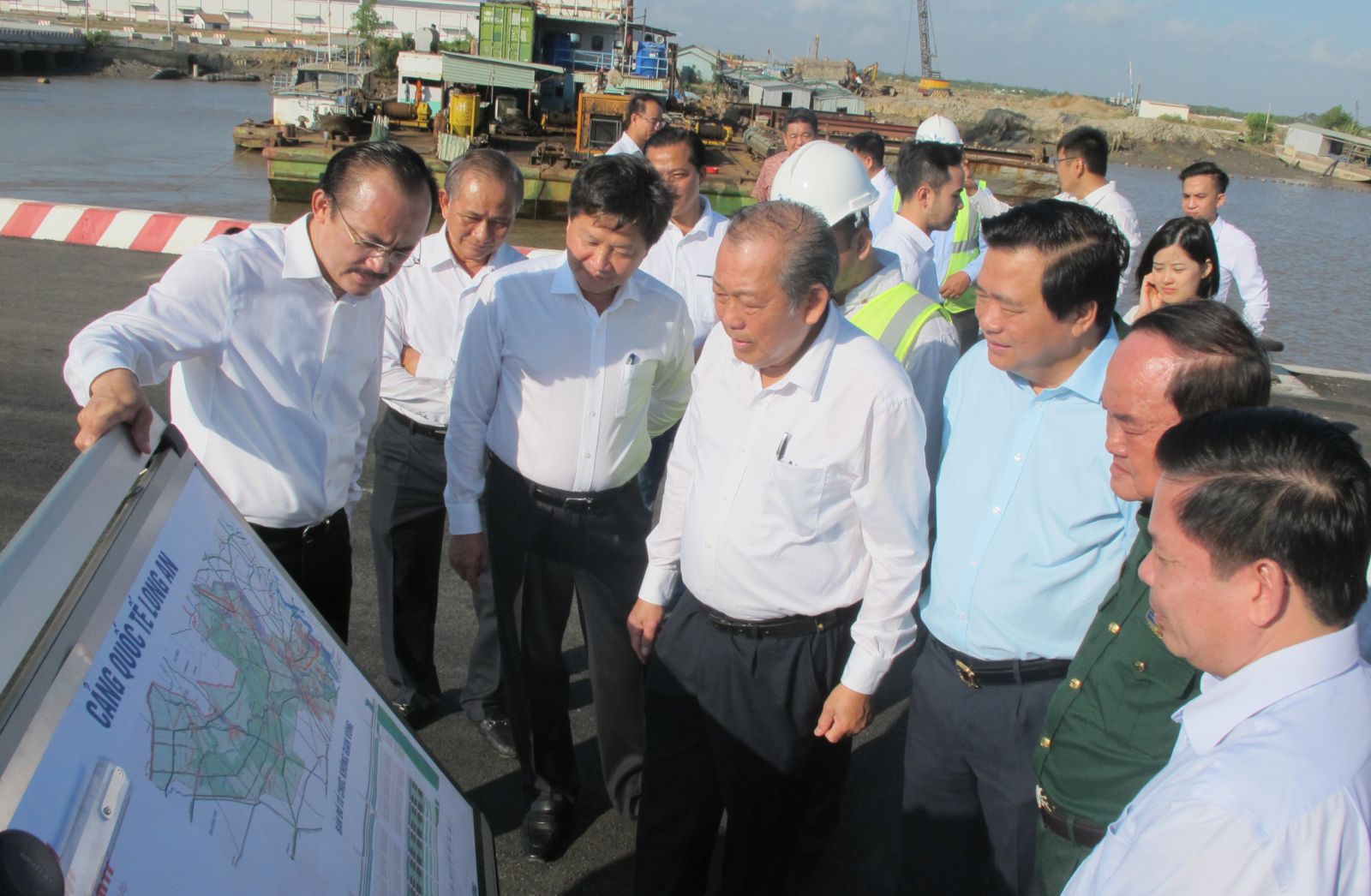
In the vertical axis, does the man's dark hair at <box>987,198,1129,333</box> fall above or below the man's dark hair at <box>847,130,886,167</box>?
below

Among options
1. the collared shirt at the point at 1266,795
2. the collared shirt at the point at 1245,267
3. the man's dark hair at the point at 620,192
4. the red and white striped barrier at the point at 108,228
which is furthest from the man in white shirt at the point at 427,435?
the red and white striped barrier at the point at 108,228

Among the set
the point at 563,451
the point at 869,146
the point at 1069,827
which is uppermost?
the point at 869,146

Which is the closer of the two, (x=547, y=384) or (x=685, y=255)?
(x=547, y=384)

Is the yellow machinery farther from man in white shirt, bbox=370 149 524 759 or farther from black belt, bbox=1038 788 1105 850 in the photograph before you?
black belt, bbox=1038 788 1105 850

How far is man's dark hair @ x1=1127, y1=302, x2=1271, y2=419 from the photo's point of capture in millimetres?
1845

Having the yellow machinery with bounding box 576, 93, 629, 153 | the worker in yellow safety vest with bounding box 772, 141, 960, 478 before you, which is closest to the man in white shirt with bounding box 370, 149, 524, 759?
the worker in yellow safety vest with bounding box 772, 141, 960, 478

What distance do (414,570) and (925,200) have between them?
290 centimetres

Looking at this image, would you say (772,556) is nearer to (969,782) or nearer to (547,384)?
(969,782)

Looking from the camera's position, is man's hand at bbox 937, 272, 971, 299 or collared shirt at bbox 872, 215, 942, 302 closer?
collared shirt at bbox 872, 215, 942, 302

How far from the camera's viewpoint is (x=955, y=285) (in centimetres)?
527

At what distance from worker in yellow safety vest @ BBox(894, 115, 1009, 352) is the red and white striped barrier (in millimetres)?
7167

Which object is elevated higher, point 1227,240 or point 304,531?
point 1227,240

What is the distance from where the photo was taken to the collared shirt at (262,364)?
244 centimetres

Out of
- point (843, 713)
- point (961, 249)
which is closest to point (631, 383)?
point (843, 713)
